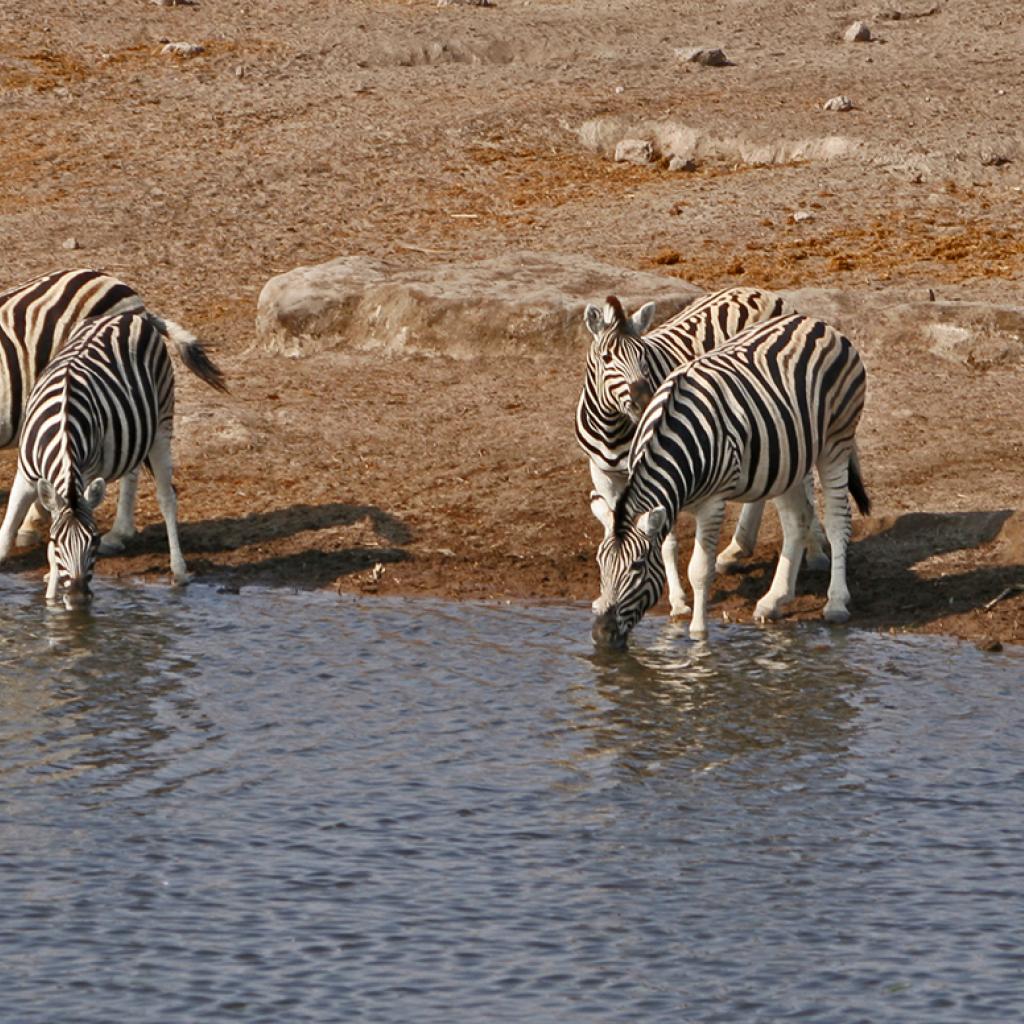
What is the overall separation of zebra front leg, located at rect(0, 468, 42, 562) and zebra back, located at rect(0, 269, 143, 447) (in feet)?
2.44

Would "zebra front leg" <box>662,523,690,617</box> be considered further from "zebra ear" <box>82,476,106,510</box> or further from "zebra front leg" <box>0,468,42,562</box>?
"zebra front leg" <box>0,468,42,562</box>

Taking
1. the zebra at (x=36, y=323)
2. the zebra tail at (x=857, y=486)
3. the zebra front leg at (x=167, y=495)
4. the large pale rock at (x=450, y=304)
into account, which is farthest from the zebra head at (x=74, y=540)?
the large pale rock at (x=450, y=304)

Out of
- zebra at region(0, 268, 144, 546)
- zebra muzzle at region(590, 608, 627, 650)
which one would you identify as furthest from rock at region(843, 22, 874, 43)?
zebra muzzle at region(590, 608, 627, 650)

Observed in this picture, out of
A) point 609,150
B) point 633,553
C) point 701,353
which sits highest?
point 609,150

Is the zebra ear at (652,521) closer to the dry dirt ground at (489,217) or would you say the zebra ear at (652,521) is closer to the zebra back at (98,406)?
the dry dirt ground at (489,217)

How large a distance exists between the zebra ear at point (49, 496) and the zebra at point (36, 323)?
3.98 ft

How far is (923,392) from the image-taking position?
14609 millimetres

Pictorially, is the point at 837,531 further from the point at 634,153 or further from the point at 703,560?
the point at 634,153

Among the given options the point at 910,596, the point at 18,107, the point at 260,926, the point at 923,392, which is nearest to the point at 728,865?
the point at 260,926

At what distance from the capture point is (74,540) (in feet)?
37.5

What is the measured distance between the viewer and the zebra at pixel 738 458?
1095 centimetres

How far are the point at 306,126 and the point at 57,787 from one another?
44.3 ft

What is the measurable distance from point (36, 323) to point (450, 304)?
3.52m

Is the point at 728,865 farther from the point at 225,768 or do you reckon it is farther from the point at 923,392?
the point at 923,392
